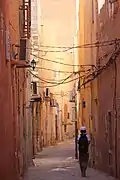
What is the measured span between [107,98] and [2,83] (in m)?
6.57

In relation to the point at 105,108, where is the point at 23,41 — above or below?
above

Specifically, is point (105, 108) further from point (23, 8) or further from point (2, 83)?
point (2, 83)

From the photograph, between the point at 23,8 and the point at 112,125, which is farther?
the point at 23,8

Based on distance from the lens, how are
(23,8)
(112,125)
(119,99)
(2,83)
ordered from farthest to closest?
(23,8)
(112,125)
(119,99)
(2,83)

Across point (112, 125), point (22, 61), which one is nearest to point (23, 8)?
point (22, 61)

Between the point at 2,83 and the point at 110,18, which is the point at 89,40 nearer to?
the point at 110,18

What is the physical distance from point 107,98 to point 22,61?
3.11 metres

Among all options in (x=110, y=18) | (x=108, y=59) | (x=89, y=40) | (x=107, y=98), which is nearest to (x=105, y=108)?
(x=107, y=98)

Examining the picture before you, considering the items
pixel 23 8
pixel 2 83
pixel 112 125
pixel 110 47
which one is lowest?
pixel 112 125

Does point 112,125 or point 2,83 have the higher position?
point 2,83

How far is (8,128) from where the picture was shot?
1361 centimetres

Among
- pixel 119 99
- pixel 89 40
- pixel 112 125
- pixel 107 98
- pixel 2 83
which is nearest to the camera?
pixel 2 83

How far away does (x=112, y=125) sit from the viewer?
56.7ft

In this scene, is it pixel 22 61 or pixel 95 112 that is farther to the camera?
pixel 95 112
